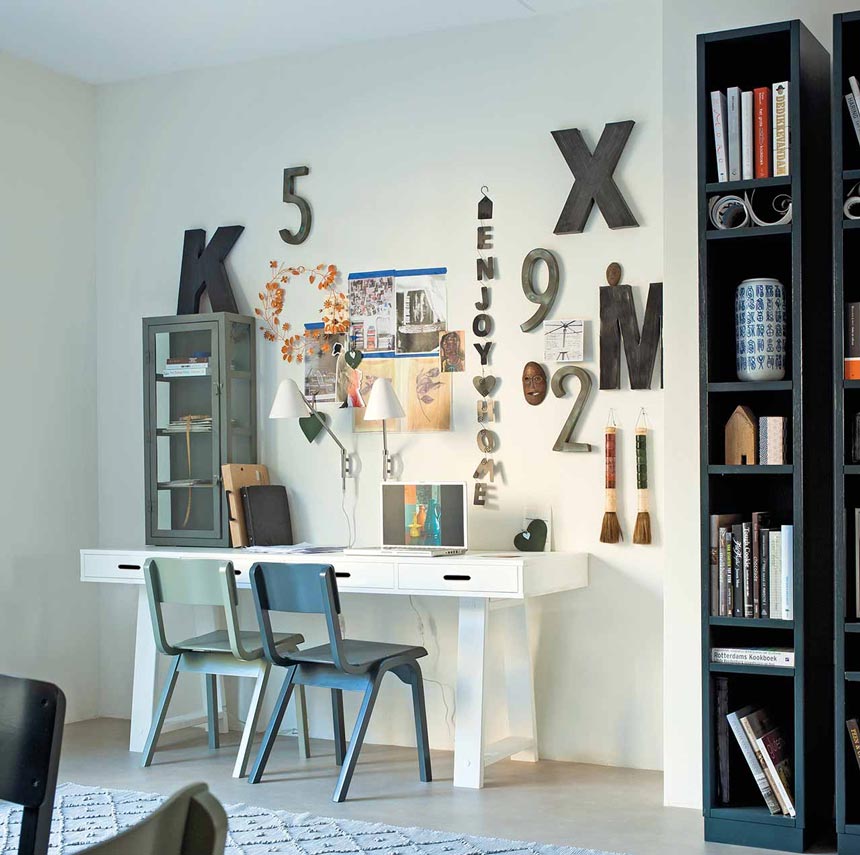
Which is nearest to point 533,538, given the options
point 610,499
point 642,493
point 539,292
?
point 610,499

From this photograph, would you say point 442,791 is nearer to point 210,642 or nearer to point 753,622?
point 210,642

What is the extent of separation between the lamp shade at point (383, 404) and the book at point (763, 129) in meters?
1.73

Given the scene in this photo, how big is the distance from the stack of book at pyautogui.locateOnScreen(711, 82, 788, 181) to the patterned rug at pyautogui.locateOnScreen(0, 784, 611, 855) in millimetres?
1943

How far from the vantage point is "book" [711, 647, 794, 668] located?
3.42 m

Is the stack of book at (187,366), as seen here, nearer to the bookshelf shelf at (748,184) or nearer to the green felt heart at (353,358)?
the green felt heart at (353,358)

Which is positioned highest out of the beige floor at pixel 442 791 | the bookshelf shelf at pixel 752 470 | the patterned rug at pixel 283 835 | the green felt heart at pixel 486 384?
the green felt heart at pixel 486 384

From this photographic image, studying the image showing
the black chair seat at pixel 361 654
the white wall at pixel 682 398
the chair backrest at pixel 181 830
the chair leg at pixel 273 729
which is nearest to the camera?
the chair backrest at pixel 181 830

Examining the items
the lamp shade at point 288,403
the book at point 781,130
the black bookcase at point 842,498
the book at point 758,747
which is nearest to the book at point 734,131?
the book at point 781,130

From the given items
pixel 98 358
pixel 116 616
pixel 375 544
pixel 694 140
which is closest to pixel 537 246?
pixel 694 140

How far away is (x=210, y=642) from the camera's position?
4594mm

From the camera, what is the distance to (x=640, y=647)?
14.7 ft

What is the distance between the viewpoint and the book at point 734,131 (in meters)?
3.50

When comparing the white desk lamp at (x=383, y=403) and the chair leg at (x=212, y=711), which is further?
the chair leg at (x=212, y=711)

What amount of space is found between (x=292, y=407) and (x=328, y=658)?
114 centimetres
